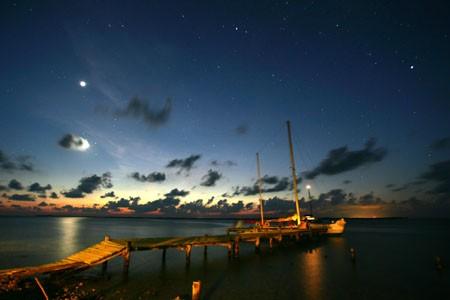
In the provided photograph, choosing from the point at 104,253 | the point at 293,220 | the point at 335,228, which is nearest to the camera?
the point at 104,253

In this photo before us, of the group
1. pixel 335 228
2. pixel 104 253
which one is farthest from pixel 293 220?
pixel 104 253

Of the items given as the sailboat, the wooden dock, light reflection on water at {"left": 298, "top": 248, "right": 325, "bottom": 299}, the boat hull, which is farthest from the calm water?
the boat hull

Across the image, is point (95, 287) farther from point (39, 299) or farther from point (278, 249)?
point (278, 249)

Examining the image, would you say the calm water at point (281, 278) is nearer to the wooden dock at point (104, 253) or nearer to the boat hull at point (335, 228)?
the wooden dock at point (104, 253)

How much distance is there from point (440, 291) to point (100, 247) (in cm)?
2469

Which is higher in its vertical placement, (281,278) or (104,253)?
(104,253)

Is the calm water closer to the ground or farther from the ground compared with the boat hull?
closer to the ground

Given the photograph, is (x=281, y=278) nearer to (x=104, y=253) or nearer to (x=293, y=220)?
(x=104, y=253)

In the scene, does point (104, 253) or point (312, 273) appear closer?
point (104, 253)

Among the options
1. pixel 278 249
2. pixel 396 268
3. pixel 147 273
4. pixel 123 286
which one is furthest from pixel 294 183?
pixel 123 286

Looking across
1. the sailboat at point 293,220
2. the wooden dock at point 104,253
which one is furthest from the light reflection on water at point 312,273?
the sailboat at point 293,220

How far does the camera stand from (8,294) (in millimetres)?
16766

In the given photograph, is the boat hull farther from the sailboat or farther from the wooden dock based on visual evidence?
the wooden dock

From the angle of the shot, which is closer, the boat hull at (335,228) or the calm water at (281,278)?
the calm water at (281,278)
